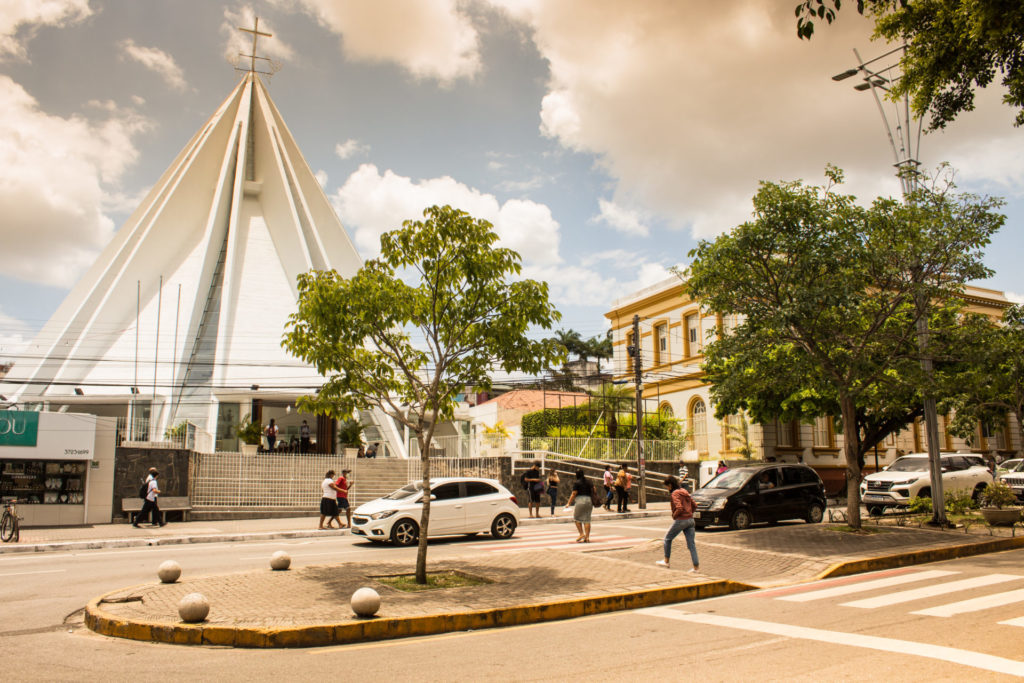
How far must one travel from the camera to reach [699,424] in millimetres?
39219

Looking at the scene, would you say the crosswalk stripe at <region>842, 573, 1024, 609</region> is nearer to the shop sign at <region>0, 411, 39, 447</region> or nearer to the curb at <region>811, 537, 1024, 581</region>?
the curb at <region>811, 537, 1024, 581</region>

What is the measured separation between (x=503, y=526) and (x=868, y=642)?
38.2 feet

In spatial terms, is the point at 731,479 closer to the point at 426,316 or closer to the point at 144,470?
the point at 426,316

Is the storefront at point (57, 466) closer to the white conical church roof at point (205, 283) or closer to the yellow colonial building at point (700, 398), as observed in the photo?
the white conical church roof at point (205, 283)

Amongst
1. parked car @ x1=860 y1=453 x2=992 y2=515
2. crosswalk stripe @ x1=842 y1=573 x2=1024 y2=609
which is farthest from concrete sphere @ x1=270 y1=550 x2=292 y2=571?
parked car @ x1=860 y1=453 x2=992 y2=515

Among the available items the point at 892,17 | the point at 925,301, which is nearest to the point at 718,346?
the point at 925,301

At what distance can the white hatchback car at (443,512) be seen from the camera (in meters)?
15.8

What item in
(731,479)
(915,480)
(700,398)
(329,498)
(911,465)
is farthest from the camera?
(700,398)

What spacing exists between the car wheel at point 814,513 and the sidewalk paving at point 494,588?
182 inches

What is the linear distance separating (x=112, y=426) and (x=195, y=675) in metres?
19.0

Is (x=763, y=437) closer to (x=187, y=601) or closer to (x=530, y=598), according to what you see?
(x=530, y=598)

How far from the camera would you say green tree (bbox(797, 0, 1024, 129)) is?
406 inches

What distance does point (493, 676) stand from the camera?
575 centimetres

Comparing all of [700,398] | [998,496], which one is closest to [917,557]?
[998,496]
